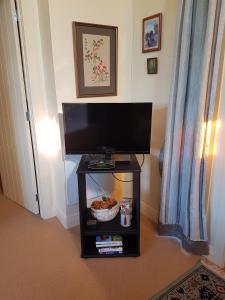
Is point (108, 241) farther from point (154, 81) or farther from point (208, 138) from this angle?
point (154, 81)

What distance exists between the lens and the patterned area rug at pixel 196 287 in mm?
1567

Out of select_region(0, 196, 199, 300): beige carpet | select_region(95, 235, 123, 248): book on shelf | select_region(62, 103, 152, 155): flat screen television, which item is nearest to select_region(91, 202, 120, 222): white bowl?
select_region(95, 235, 123, 248): book on shelf

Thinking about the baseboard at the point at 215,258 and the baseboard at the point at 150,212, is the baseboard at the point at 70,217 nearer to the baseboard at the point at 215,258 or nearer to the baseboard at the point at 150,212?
the baseboard at the point at 150,212

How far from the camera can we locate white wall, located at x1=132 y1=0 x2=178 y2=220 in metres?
1.89

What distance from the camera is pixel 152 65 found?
205 centimetres

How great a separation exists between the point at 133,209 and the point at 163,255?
17.5 inches

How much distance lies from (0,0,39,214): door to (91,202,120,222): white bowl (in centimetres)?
80

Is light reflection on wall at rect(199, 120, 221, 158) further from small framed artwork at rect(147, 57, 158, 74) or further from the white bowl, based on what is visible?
the white bowl

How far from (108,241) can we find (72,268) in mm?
338

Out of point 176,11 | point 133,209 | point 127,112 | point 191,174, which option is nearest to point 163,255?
point 133,209

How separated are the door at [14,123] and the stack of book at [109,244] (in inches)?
35.9

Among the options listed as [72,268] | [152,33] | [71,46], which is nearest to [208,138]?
[152,33]

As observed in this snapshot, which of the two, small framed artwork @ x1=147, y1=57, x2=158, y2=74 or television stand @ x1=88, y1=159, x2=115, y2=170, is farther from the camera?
small framed artwork @ x1=147, y1=57, x2=158, y2=74

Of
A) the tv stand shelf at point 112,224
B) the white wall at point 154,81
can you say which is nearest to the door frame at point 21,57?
the tv stand shelf at point 112,224
